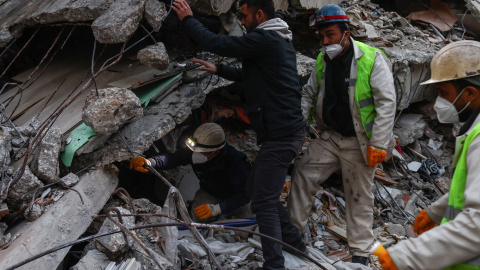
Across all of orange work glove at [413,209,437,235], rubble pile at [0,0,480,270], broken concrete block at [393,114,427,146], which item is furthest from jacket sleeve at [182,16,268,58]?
broken concrete block at [393,114,427,146]

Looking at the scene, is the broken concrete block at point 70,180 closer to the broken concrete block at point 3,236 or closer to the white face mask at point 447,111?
the broken concrete block at point 3,236

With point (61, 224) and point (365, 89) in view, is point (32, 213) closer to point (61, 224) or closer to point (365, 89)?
point (61, 224)

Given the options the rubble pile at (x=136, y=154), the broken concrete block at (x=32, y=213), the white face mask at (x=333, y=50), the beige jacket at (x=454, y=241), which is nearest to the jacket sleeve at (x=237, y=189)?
the rubble pile at (x=136, y=154)

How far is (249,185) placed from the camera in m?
3.95

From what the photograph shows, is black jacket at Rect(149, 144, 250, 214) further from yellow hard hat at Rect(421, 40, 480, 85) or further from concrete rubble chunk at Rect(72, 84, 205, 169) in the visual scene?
yellow hard hat at Rect(421, 40, 480, 85)

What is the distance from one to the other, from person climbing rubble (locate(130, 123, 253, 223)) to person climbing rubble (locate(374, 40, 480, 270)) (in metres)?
2.35

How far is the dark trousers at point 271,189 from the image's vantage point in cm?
371

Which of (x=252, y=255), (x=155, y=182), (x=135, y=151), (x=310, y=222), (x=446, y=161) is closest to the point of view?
(x=135, y=151)

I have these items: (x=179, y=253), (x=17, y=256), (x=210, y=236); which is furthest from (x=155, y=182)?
(x=17, y=256)

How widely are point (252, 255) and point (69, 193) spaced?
175 cm

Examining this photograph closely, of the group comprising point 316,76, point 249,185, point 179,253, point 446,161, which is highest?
point 316,76

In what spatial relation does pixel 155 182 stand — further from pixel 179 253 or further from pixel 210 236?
pixel 179 253

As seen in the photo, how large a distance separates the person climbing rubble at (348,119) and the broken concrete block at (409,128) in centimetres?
277

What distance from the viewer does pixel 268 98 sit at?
3.75 m
